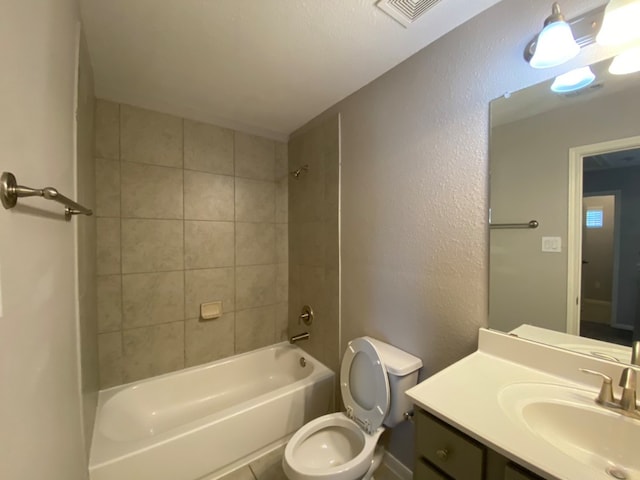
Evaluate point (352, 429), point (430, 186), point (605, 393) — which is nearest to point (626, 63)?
point (430, 186)

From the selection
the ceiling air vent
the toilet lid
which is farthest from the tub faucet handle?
the ceiling air vent

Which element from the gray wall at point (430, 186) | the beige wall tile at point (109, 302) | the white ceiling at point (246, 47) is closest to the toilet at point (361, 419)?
the gray wall at point (430, 186)

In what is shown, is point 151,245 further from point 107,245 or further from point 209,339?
point 209,339

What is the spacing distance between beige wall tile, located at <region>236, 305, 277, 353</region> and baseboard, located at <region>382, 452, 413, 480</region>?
1.31 metres

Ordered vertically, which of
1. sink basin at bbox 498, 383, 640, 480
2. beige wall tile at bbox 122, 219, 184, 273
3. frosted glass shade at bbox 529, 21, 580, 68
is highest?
frosted glass shade at bbox 529, 21, 580, 68

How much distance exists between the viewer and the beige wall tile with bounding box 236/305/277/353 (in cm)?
229

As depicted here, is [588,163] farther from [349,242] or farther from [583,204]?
[349,242]

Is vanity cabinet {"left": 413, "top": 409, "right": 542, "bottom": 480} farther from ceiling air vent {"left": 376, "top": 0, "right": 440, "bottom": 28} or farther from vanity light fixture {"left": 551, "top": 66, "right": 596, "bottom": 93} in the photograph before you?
ceiling air vent {"left": 376, "top": 0, "right": 440, "bottom": 28}

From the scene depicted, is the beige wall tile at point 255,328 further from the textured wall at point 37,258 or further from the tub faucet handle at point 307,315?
the textured wall at point 37,258

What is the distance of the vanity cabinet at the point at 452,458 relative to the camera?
67cm

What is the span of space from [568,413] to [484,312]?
0.40m

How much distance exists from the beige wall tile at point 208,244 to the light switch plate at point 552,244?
6.71 ft

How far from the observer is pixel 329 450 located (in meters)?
1.42

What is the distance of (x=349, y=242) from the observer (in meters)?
1.80
